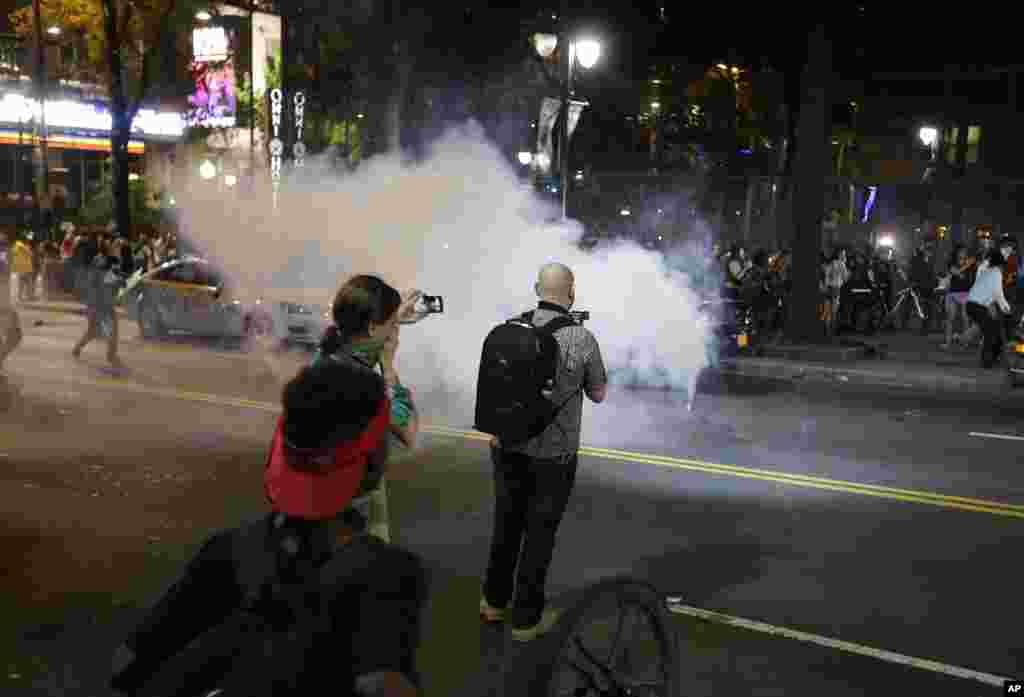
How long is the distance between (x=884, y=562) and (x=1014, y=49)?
2084 cm

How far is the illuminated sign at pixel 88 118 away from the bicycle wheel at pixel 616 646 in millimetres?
39263

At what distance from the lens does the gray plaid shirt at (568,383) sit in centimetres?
544

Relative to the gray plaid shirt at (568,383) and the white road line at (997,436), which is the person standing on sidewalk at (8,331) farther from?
the white road line at (997,436)

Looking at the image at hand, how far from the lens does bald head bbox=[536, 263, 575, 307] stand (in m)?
5.56

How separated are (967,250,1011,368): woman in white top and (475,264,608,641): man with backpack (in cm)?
1195

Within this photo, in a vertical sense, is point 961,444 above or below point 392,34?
below


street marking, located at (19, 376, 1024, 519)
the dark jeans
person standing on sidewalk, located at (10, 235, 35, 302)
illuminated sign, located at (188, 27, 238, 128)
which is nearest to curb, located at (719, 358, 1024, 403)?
street marking, located at (19, 376, 1024, 519)

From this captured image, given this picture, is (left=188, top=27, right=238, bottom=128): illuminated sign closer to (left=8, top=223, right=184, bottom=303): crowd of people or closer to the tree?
the tree

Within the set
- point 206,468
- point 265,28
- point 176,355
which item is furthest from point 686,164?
point 206,468

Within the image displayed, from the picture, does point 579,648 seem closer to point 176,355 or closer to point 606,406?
point 606,406

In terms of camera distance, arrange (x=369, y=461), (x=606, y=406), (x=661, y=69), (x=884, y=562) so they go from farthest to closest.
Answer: (x=661, y=69), (x=606, y=406), (x=884, y=562), (x=369, y=461)

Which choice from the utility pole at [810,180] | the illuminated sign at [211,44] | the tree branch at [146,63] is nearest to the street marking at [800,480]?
the utility pole at [810,180]

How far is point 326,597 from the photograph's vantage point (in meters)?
2.31

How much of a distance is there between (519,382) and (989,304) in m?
12.6
